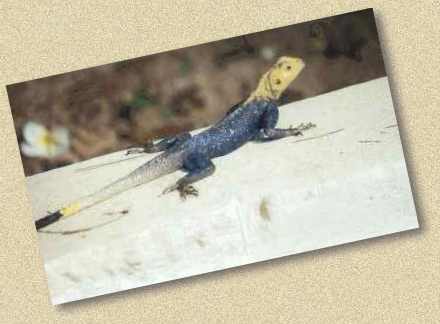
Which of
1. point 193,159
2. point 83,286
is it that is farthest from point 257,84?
point 83,286

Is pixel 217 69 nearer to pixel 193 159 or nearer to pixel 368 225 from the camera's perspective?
pixel 193 159

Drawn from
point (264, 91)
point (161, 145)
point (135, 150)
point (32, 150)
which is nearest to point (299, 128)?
point (264, 91)

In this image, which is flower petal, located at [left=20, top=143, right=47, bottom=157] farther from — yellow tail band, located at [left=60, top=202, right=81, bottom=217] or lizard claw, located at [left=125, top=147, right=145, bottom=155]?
lizard claw, located at [left=125, top=147, right=145, bottom=155]

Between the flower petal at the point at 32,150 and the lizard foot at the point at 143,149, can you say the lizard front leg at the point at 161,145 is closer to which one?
the lizard foot at the point at 143,149

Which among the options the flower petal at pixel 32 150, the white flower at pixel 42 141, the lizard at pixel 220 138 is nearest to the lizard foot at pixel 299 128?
the lizard at pixel 220 138

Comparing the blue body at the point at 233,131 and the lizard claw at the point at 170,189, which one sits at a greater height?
the blue body at the point at 233,131

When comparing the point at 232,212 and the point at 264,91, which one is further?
the point at 264,91

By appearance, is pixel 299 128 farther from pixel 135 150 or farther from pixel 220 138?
pixel 135 150
